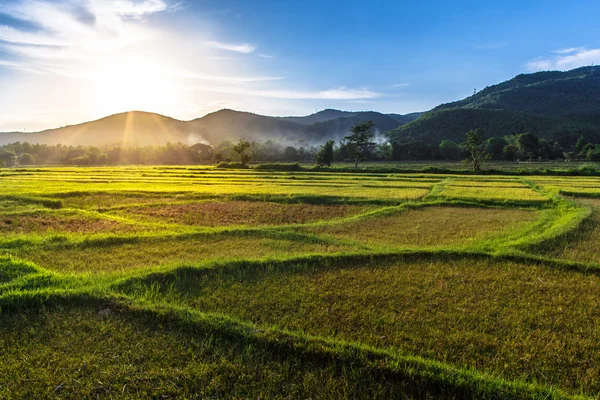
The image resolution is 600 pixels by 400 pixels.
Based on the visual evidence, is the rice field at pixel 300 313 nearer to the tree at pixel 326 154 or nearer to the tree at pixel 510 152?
the tree at pixel 326 154

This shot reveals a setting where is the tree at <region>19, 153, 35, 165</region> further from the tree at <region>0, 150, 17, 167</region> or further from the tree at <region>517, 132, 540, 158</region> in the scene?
the tree at <region>517, 132, 540, 158</region>

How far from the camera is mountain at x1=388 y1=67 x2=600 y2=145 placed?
79.4 meters

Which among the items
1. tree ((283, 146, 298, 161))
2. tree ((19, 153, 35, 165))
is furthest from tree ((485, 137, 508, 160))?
tree ((19, 153, 35, 165))

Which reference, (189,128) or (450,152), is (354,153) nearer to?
(450,152)

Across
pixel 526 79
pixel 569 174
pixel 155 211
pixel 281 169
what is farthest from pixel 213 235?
pixel 526 79

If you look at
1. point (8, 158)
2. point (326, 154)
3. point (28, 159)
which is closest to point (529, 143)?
point (326, 154)

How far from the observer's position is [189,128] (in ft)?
527

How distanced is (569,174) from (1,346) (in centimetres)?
4014

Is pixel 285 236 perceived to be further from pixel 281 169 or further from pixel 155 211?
pixel 281 169

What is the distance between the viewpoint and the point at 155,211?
50.9ft

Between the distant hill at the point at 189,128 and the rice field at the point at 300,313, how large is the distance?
13875 cm

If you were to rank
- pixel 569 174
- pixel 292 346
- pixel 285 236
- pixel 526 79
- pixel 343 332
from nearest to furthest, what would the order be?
pixel 292 346 < pixel 343 332 < pixel 285 236 < pixel 569 174 < pixel 526 79

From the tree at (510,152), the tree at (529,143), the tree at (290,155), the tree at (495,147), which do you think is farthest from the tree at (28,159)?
the tree at (529,143)

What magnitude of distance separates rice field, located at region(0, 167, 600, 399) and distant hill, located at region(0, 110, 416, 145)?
139m
